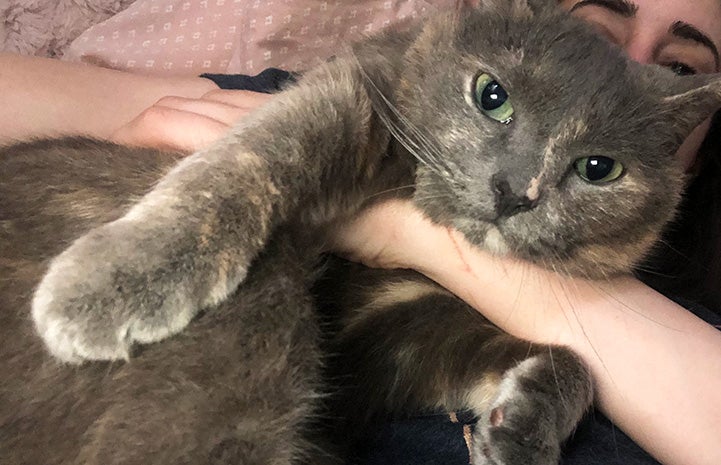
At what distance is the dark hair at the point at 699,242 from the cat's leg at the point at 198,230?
82cm

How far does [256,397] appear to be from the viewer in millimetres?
758

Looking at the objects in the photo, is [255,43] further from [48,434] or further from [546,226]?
[48,434]

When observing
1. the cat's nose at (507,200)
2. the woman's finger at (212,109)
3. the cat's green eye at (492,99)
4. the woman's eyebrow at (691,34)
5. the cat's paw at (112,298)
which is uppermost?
the woman's eyebrow at (691,34)

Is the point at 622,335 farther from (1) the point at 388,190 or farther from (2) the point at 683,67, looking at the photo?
(2) the point at 683,67

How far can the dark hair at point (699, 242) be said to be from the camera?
143 cm

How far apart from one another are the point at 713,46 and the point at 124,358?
4.26ft

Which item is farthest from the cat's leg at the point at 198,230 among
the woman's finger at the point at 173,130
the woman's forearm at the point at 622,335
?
the woman's forearm at the point at 622,335

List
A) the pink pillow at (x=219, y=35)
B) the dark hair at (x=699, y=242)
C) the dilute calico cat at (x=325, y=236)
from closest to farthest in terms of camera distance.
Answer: the dilute calico cat at (x=325, y=236)
the dark hair at (x=699, y=242)
the pink pillow at (x=219, y=35)

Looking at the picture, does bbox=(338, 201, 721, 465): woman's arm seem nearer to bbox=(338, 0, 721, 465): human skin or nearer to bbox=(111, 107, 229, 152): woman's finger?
bbox=(338, 0, 721, 465): human skin

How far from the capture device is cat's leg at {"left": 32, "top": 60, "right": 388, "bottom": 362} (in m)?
0.75

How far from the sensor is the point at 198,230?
0.80m

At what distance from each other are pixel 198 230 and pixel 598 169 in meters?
0.62

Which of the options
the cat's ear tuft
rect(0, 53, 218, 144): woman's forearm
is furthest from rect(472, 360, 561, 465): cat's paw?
rect(0, 53, 218, 144): woman's forearm

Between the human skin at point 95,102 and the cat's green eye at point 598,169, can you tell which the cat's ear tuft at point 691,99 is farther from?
the human skin at point 95,102
